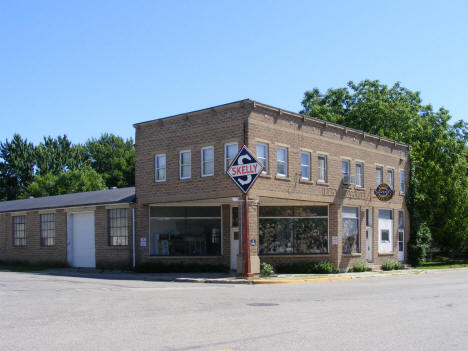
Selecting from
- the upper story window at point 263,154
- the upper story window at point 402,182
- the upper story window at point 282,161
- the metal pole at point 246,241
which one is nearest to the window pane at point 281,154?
the upper story window at point 282,161

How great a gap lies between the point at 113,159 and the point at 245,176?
1971 inches

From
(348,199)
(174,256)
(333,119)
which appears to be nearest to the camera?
(174,256)

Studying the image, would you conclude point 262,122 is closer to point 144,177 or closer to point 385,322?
point 144,177

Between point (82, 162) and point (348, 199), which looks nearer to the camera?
point (348, 199)

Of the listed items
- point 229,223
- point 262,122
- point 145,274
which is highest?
point 262,122

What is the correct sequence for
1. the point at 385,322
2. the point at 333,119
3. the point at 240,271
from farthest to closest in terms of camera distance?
1. the point at 333,119
2. the point at 240,271
3. the point at 385,322

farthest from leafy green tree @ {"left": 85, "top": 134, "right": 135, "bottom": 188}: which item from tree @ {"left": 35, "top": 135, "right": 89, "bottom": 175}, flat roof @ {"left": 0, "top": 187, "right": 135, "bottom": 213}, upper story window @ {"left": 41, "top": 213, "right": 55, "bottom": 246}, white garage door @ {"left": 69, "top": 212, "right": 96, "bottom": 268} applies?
white garage door @ {"left": 69, "top": 212, "right": 96, "bottom": 268}

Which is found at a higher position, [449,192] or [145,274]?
[449,192]

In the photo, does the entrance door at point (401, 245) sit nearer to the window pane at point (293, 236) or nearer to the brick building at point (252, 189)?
the brick building at point (252, 189)

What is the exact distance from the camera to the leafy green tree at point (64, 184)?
57.5 m

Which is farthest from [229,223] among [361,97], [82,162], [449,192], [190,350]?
[82,162]

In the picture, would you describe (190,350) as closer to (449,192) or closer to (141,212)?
(141,212)

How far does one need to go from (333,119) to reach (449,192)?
11989mm

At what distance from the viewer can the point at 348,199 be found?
102 ft
